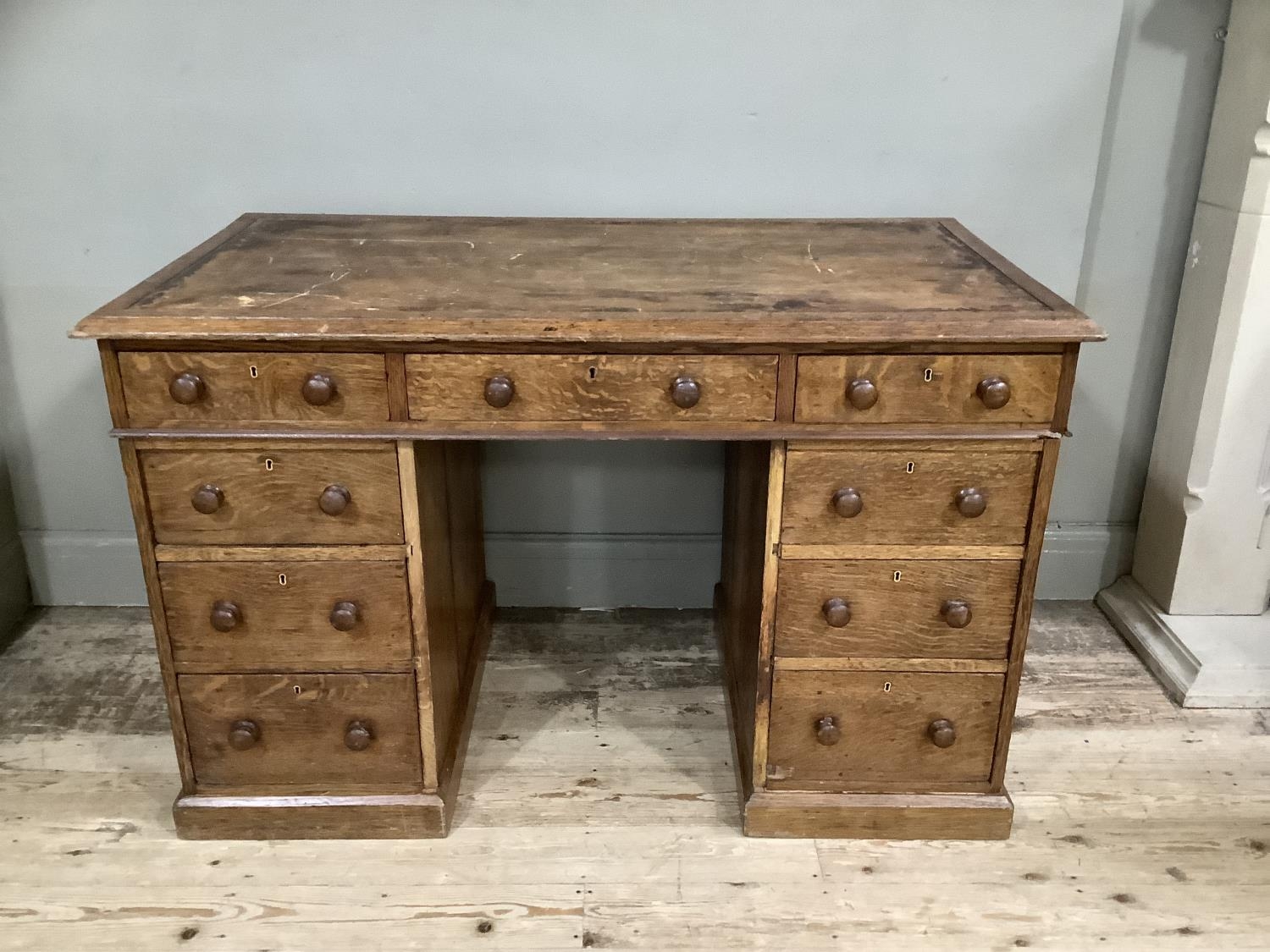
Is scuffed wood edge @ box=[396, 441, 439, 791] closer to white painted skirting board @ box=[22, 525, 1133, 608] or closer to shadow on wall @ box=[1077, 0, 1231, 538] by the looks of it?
white painted skirting board @ box=[22, 525, 1133, 608]

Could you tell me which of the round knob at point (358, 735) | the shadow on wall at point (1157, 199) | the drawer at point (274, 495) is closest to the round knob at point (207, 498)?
the drawer at point (274, 495)

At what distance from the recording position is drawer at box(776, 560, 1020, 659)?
166 cm

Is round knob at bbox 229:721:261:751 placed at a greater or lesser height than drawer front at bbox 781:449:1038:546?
lesser

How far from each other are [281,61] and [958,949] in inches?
81.7

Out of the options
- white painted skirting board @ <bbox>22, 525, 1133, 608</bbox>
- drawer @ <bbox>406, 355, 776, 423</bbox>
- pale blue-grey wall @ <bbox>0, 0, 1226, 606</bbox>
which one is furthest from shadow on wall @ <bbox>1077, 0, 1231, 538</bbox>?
drawer @ <bbox>406, 355, 776, 423</bbox>

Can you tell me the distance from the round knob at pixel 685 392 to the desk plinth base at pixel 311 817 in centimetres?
84

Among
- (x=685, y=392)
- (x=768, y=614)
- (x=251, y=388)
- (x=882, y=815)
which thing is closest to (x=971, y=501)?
(x=768, y=614)

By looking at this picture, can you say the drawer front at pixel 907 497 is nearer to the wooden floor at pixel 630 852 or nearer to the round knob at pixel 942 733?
the round knob at pixel 942 733

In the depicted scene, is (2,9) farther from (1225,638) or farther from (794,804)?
(1225,638)

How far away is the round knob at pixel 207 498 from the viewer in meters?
1.57

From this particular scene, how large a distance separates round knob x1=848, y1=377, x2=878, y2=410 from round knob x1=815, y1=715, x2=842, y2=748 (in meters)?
0.57

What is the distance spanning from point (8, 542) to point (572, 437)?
1655mm

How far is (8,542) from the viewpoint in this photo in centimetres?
242

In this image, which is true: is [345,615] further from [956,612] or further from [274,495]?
[956,612]
